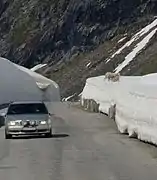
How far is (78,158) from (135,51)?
70.4 meters

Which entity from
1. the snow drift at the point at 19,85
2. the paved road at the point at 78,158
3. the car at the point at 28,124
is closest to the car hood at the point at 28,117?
the car at the point at 28,124

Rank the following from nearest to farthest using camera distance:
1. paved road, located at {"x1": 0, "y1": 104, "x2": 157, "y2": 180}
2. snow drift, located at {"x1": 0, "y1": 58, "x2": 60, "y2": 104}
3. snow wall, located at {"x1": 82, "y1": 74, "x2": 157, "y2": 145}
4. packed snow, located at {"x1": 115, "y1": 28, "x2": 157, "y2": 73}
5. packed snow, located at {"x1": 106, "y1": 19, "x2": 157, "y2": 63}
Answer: paved road, located at {"x1": 0, "y1": 104, "x2": 157, "y2": 180}, snow wall, located at {"x1": 82, "y1": 74, "x2": 157, "y2": 145}, snow drift, located at {"x1": 0, "y1": 58, "x2": 60, "y2": 104}, packed snow, located at {"x1": 115, "y1": 28, "x2": 157, "y2": 73}, packed snow, located at {"x1": 106, "y1": 19, "x2": 157, "y2": 63}

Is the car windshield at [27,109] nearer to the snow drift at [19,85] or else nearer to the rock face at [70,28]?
the snow drift at [19,85]

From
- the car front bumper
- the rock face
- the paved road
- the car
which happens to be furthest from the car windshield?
the rock face

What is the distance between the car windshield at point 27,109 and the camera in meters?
26.0

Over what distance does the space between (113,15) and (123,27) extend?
330 cm

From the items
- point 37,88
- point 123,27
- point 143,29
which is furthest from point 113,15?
point 37,88

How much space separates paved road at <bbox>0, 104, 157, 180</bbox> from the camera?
13.8m

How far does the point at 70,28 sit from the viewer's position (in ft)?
364

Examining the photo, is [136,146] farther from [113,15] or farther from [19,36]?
[19,36]

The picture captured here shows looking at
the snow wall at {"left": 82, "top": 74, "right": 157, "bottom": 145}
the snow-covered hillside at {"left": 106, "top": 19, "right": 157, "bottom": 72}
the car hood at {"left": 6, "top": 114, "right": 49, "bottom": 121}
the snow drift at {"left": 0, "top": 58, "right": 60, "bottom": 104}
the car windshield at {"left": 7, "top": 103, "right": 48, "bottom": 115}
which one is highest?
the snow wall at {"left": 82, "top": 74, "right": 157, "bottom": 145}

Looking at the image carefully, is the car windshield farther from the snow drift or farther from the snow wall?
the snow drift

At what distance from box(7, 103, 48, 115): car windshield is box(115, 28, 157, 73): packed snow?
2167 inches

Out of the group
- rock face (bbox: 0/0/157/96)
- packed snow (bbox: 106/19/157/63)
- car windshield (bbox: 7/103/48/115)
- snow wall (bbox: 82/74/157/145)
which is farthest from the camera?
rock face (bbox: 0/0/157/96)
